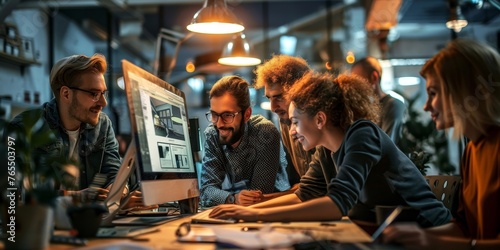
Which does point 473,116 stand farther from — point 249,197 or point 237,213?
point 249,197

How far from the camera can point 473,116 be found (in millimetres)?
1934

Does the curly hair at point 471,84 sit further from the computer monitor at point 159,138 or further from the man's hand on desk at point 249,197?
the man's hand on desk at point 249,197

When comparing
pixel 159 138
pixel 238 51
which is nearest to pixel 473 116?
pixel 159 138

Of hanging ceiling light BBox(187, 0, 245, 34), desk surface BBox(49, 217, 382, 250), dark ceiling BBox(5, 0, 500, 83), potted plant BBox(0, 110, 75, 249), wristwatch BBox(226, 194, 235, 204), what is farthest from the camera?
dark ceiling BBox(5, 0, 500, 83)

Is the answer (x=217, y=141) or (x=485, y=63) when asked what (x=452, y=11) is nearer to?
(x=217, y=141)

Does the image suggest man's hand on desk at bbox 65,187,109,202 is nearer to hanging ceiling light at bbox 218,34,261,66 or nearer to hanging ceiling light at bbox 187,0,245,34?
hanging ceiling light at bbox 187,0,245,34

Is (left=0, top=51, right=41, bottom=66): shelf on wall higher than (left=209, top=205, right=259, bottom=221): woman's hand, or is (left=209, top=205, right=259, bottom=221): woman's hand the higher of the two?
(left=0, top=51, right=41, bottom=66): shelf on wall

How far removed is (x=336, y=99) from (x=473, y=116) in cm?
61

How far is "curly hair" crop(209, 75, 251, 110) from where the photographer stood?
322 centimetres

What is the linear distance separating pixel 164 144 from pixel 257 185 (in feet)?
3.42

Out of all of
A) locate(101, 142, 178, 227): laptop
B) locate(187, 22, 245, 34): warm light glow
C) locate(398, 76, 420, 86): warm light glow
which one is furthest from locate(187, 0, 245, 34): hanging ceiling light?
locate(398, 76, 420, 86): warm light glow

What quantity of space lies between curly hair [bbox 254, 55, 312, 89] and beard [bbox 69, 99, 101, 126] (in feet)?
2.84

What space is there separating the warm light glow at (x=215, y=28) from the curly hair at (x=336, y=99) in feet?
4.73

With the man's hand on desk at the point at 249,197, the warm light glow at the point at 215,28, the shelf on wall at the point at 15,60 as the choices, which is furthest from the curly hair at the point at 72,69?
the shelf on wall at the point at 15,60
